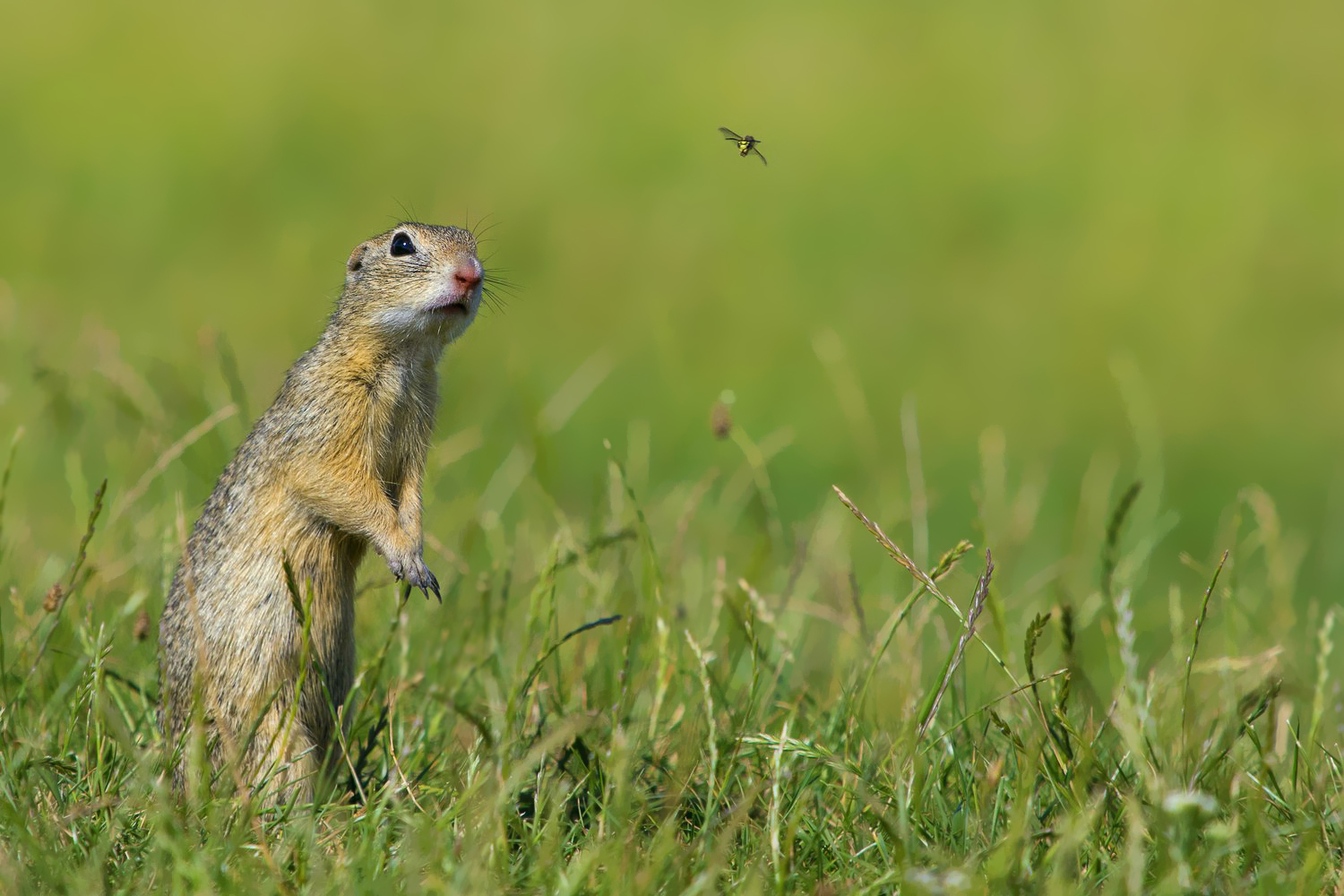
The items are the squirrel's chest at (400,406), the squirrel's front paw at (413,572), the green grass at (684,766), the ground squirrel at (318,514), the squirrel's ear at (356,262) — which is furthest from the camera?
the squirrel's ear at (356,262)

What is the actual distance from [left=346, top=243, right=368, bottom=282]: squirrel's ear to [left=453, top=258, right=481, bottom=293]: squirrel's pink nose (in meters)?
0.72


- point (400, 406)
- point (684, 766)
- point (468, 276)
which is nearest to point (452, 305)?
point (468, 276)

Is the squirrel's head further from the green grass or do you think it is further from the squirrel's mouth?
the green grass

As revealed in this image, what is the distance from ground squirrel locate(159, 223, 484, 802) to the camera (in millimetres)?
4395

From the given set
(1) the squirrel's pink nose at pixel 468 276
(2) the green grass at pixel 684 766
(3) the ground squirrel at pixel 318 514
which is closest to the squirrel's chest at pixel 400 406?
(3) the ground squirrel at pixel 318 514

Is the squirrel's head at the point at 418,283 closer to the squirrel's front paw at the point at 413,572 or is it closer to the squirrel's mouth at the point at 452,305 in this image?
the squirrel's mouth at the point at 452,305

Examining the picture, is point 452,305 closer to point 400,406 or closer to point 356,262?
point 400,406

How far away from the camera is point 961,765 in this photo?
12.9 ft

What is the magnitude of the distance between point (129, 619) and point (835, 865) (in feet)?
10.5

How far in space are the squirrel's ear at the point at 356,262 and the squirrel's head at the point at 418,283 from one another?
11mm

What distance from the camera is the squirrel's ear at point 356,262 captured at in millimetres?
5031

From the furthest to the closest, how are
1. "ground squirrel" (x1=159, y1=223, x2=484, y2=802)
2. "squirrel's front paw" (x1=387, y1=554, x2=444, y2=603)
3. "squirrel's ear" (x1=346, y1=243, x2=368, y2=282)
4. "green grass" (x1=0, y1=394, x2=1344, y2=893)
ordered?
1. "squirrel's ear" (x1=346, y1=243, x2=368, y2=282)
2. "ground squirrel" (x1=159, y1=223, x2=484, y2=802)
3. "squirrel's front paw" (x1=387, y1=554, x2=444, y2=603)
4. "green grass" (x1=0, y1=394, x2=1344, y2=893)

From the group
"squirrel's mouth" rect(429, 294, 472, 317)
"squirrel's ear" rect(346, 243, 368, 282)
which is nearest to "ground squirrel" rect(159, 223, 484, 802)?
"squirrel's mouth" rect(429, 294, 472, 317)

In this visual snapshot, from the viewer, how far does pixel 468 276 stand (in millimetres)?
4406
